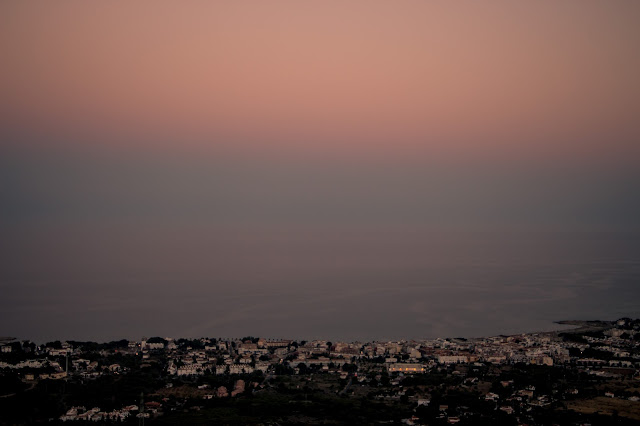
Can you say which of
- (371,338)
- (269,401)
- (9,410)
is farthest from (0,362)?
(371,338)

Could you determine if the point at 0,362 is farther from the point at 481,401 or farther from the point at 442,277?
the point at 442,277

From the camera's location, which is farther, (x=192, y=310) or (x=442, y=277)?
(x=442, y=277)

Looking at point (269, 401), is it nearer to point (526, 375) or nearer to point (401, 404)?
point (401, 404)

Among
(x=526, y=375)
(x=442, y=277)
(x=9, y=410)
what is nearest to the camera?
(x=9, y=410)

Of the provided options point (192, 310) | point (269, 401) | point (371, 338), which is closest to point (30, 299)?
point (192, 310)

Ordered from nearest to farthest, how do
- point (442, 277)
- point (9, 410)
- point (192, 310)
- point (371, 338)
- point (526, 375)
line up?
1. point (9, 410)
2. point (526, 375)
3. point (371, 338)
4. point (192, 310)
5. point (442, 277)

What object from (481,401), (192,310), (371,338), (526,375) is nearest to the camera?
(481,401)
